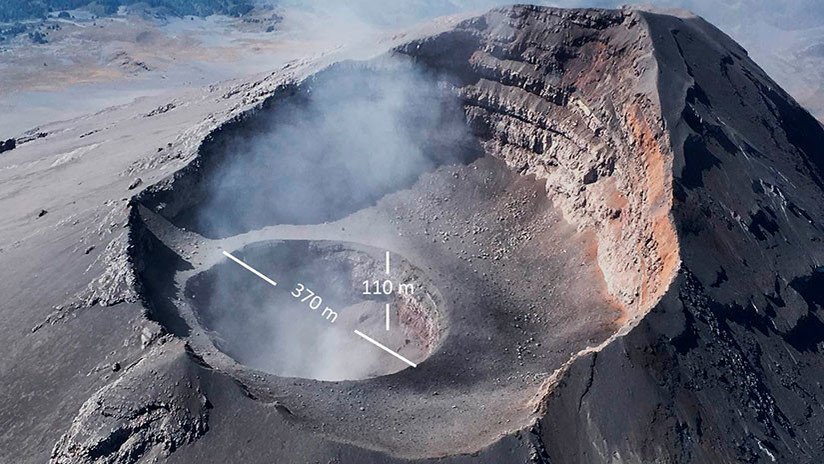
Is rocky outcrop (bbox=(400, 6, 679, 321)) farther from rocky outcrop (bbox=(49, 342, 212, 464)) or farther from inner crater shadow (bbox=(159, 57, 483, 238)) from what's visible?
rocky outcrop (bbox=(49, 342, 212, 464))

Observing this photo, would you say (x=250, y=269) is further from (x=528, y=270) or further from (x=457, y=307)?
(x=528, y=270)

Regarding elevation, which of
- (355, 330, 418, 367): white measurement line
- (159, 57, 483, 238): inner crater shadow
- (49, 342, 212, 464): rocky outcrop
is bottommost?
(355, 330, 418, 367): white measurement line

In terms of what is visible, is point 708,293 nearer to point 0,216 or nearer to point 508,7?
point 508,7

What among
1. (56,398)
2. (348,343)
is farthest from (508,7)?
(56,398)

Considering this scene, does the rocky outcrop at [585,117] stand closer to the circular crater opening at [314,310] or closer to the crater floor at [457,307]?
the crater floor at [457,307]

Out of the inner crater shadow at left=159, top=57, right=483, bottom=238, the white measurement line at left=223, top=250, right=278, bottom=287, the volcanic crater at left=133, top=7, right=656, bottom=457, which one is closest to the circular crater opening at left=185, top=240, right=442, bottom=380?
the volcanic crater at left=133, top=7, right=656, bottom=457

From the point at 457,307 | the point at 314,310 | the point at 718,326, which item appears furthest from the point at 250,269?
the point at 718,326

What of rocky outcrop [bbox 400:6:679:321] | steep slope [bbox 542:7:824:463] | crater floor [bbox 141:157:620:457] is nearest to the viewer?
steep slope [bbox 542:7:824:463]

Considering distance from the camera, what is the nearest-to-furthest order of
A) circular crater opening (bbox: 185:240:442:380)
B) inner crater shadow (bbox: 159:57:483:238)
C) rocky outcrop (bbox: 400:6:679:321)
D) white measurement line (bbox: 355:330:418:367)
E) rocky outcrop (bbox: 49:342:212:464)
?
rocky outcrop (bbox: 49:342:212:464) < rocky outcrop (bbox: 400:6:679:321) < circular crater opening (bbox: 185:240:442:380) < white measurement line (bbox: 355:330:418:367) < inner crater shadow (bbox: 159:57:483:238)

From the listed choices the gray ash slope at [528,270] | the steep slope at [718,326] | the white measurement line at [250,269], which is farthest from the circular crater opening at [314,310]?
the steep slope at [718,326]
